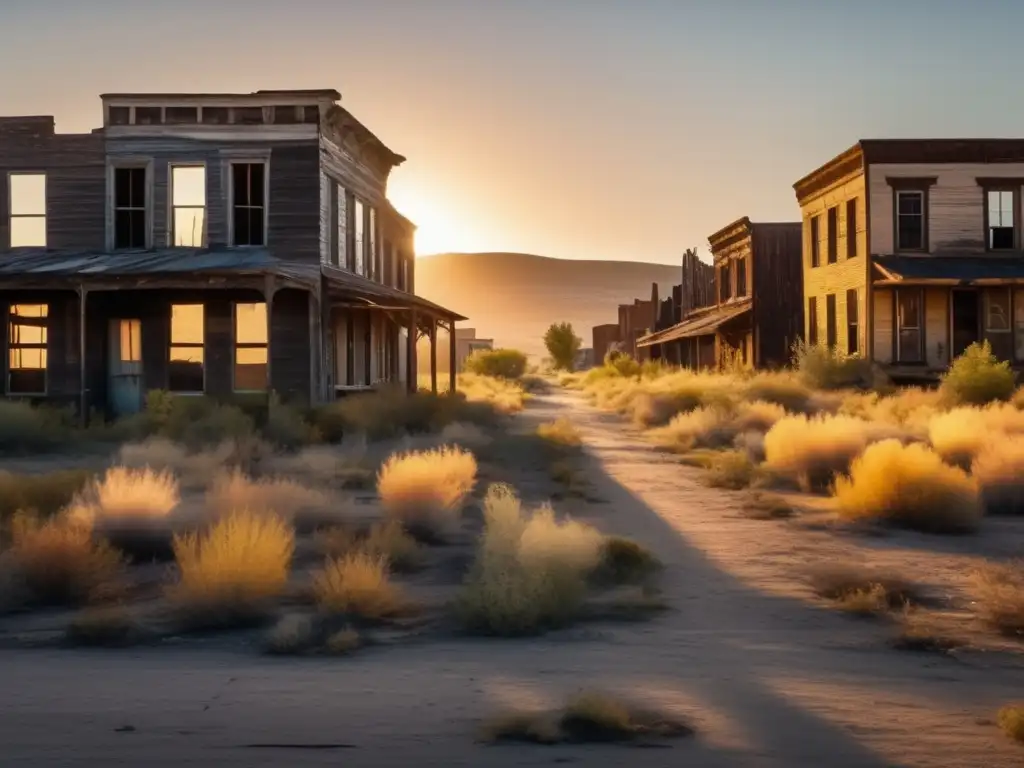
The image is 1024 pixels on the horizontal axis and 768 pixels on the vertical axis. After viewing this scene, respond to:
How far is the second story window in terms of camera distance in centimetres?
3012

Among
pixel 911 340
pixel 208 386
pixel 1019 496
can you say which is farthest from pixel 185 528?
pixel 911 340

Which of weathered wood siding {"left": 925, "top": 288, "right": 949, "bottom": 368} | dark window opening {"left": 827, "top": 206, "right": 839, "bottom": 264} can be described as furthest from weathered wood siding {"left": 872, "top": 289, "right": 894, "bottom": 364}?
dark window opening {"left": 827, "top": 206, "right": 839, "bottom": 264}

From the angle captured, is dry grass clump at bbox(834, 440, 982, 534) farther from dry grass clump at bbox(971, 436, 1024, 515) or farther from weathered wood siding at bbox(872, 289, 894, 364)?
weathered wood siding at bbox(872, 289, 894, 364)

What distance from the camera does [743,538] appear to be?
11141mm

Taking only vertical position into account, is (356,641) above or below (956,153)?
below

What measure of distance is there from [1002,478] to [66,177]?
20.0 metres

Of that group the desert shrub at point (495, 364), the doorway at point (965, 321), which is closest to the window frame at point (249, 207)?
the doorway at point (965, 321)

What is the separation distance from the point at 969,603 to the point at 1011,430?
10824mm

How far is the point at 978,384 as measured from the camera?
2427cm

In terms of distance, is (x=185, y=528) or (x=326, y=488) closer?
(x=185, y=528)

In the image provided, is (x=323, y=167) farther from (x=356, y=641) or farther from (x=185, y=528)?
(x=356, y=641)

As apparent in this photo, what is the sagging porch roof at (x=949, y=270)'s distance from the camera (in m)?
28.1

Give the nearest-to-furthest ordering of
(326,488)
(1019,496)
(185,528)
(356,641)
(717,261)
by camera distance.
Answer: (356,641) → (185,528) → (1019,496) → (326,488) → (717,261)

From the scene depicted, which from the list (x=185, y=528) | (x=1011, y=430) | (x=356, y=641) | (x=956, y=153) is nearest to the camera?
(x=356, y=641)
